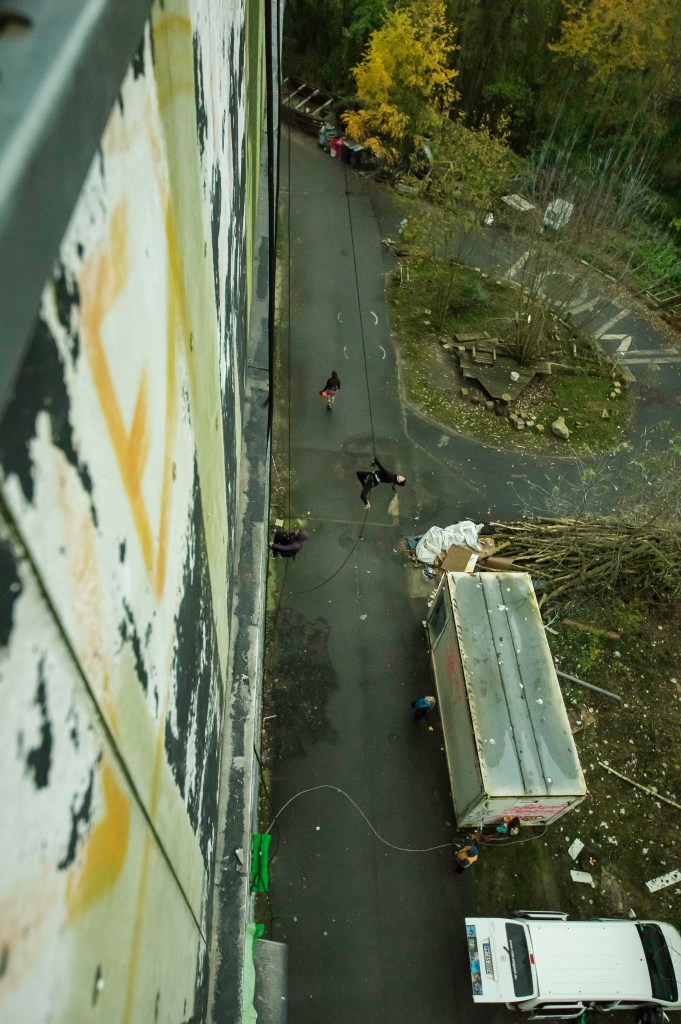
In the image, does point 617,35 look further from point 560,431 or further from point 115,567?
point 115,567

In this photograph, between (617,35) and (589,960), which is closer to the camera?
(589,960)

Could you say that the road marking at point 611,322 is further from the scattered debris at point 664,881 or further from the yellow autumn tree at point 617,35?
the scattered debris at point 664,881

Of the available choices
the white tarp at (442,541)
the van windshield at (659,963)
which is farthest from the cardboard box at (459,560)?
the van windshield at (659,963)

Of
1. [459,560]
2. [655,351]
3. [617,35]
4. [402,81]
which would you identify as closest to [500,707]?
[459,560]

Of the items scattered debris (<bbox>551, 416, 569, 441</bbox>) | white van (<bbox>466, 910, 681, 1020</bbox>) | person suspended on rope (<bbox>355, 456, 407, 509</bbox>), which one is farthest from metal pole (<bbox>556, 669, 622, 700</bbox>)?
scattered debris (<bbox>551, 416, 569, 441</bbox>)

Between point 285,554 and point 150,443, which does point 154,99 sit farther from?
point 285,554

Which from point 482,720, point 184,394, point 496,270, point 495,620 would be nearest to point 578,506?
point 495,620
